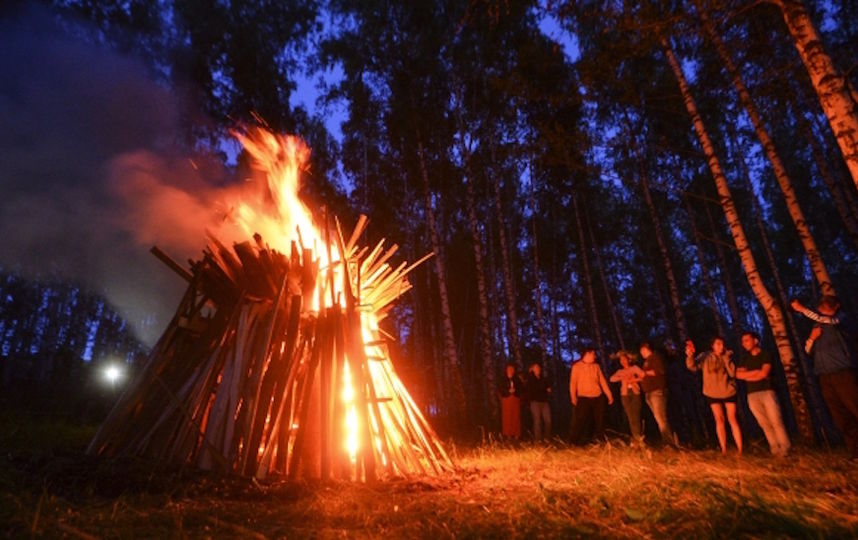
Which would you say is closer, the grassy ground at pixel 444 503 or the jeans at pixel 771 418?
the grassy ground at pixel 444 503

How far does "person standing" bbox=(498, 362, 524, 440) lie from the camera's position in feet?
30.5

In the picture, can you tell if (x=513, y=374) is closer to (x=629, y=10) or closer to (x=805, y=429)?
(x=805, y=429)

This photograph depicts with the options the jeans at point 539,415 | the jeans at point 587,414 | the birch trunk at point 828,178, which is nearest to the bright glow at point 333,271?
the jeans at point 587,414

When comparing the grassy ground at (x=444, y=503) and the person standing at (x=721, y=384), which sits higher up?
the person standing at (x=721, y=384)

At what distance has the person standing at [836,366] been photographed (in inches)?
Answer: 188

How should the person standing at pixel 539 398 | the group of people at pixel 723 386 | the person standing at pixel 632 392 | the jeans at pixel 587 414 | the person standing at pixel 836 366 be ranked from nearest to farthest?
the person standing at pixel 836 366 → the group of people at pixel 723 386 → the person standing at pixel 632 392 → the jeans at pixel 587 414 → the person standing at pixel 539 398

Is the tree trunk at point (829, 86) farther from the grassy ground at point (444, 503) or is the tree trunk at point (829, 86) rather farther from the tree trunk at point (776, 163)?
the grassy ground at point (444, 503)

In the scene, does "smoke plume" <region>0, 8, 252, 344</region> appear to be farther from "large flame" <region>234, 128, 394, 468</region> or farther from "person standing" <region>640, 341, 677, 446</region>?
"person standing" <region>640, 341, 677, 446</region>

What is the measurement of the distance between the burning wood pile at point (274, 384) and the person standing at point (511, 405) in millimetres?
4059

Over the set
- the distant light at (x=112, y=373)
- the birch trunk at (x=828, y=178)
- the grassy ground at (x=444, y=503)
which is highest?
the birch trunk at (x=828, y=178)

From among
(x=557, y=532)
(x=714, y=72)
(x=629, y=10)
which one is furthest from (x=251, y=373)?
(x=714, y=72)

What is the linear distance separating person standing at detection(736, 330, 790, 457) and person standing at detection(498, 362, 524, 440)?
419 cm

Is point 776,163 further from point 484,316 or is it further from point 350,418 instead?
point 350,418

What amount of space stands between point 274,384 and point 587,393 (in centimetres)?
522
